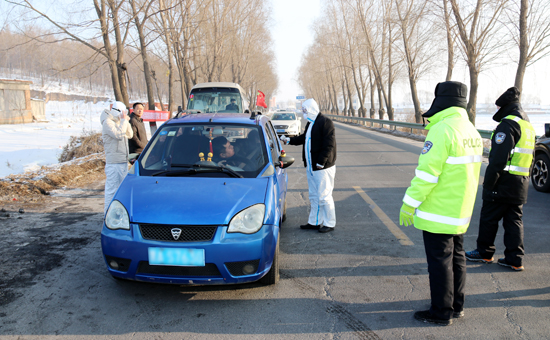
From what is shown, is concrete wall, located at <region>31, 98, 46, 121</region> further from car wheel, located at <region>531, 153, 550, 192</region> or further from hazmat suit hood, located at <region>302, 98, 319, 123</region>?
car wheel, located at <region>531, 153, 550, 192</region>

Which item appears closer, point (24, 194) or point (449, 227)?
point (449, 227)

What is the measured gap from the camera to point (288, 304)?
10.9 feet

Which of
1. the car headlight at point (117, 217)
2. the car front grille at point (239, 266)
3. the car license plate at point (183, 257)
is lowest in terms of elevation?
the car front grille at point (239, 266)

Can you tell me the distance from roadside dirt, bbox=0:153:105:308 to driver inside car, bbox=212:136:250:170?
85.2 inches

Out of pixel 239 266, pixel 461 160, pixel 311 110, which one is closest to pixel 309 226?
pixel 311 110

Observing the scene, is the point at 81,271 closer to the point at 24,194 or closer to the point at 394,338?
the point at 394,338

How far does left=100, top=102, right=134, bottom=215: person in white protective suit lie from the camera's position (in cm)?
598

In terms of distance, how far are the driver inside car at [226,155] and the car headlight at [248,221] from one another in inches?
34.9

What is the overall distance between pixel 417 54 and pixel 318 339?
24.7m

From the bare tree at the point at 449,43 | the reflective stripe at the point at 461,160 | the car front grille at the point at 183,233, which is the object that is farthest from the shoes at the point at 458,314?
the bare tree at the point at 449,43

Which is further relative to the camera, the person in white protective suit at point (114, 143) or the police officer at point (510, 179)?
the person in white protective suit at point (114, 143)

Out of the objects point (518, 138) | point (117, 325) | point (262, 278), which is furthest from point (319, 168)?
point (117, 325)

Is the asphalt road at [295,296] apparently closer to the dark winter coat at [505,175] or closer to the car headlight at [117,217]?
the car headlight at [117,217]

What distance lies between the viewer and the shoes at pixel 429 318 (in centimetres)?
301
